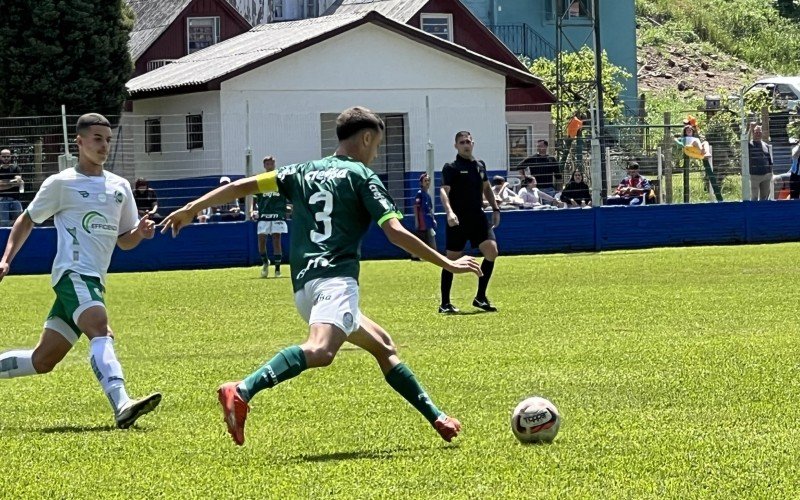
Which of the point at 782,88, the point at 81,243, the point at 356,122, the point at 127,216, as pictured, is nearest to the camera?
the point at 356,122

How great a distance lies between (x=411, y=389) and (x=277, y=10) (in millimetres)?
44691

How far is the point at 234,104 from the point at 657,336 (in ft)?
75.4

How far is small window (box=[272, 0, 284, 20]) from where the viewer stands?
5134 cm

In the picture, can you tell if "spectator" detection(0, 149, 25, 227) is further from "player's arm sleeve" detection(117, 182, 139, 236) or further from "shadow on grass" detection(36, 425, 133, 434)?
"shadow on grass" detection(36, 425, 133, 434)

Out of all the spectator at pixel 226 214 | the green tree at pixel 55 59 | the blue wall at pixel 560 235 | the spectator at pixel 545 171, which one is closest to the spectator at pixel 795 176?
the blue wall at pixel 560 235

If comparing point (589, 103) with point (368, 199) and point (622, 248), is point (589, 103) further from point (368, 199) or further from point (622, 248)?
point (368, 199)

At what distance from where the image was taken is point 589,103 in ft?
140

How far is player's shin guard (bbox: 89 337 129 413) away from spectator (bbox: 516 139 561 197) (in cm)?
2250

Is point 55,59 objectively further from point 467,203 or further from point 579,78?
point 467,203

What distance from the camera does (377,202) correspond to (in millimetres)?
7648

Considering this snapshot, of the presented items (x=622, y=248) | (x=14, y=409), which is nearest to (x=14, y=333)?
(x=14, y=409)

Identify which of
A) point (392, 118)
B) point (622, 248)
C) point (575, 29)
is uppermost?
point (575, 29)

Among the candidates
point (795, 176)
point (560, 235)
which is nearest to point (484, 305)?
point (560, 235)

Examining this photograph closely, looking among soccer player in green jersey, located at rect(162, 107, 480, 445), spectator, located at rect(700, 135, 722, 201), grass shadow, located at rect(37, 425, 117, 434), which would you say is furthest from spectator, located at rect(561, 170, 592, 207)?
soccer player in green jersey, located at rect(162, 107, 480, 445)
